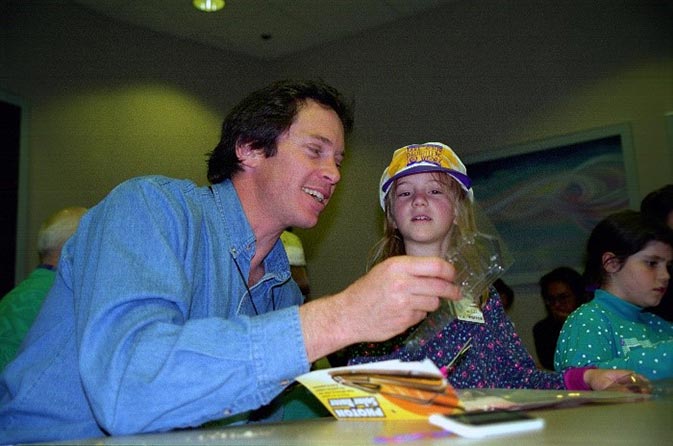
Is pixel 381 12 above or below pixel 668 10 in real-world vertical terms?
above

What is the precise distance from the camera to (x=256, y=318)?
776mm

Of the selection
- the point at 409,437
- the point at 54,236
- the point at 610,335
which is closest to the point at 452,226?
the point at 610,335

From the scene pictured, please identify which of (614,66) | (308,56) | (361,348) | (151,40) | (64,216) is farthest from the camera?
(308,56)

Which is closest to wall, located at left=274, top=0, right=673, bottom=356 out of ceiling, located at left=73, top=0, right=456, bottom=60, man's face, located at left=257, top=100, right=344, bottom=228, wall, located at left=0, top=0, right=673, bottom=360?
wall, located at left=0, top=0, right=673, bottom=360

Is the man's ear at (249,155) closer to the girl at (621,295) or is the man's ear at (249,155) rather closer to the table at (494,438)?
the table at (494,438)

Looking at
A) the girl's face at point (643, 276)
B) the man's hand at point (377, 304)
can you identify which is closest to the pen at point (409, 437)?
the man's hand at point (377, 304)

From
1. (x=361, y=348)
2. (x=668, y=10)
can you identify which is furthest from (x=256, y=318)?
(x=668, y=10)

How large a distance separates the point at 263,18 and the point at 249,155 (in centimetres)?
307

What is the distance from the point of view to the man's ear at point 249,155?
139 cm

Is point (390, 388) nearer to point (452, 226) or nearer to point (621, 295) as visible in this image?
point (452, 226)

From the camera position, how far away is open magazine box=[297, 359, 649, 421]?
0.70m

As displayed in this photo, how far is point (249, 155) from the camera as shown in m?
1.40

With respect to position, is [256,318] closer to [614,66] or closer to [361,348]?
[361,348]

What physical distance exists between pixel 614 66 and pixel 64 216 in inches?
125
